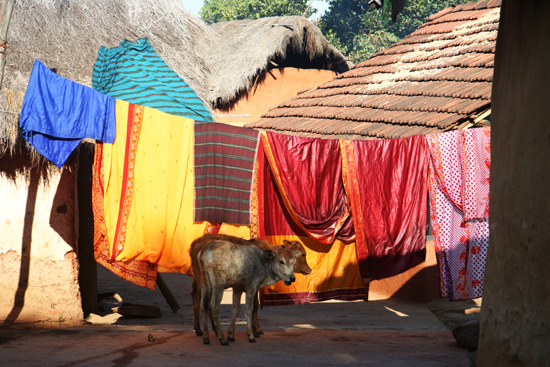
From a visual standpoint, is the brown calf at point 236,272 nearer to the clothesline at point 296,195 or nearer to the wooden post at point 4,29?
the clothesline at point 296,195

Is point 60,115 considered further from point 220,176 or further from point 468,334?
point 468,334

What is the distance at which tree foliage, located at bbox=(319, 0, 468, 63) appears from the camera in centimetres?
2978

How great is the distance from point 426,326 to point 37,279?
14.6 feet

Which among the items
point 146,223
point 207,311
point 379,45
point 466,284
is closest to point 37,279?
point 146,223

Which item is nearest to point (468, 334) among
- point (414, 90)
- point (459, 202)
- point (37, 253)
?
point (459, 202)

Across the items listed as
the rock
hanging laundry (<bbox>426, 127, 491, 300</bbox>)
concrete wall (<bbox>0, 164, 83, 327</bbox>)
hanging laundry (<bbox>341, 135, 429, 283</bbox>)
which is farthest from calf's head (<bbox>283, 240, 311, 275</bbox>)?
concrete wall (<bbox>0, 164, 83, 327</bbox>)

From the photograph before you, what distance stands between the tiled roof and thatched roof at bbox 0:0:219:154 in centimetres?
199

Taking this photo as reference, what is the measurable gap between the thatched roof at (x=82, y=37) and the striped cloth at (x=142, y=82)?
20cm

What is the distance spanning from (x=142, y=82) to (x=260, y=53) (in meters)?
6.13

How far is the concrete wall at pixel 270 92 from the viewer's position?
13.6 meters

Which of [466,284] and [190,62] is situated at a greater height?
[190,62]

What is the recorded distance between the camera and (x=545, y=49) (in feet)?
11.2

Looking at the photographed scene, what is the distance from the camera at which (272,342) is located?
5.47 meters

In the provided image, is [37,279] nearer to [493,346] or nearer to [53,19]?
[53,19]
